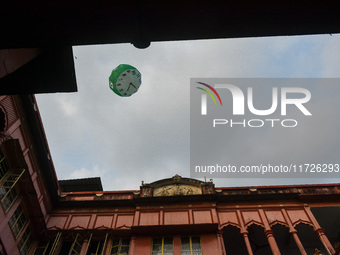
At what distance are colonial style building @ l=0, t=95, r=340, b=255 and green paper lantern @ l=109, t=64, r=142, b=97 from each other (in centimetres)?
580

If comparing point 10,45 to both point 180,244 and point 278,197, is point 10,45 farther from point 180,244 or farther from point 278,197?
point 278,197

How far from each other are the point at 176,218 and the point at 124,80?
8.33 metres

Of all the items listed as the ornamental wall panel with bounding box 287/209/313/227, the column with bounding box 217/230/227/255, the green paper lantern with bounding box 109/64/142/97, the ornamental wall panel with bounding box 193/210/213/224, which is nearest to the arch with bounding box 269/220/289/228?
the ornamental wall panel with bounding box 287/209/313/227

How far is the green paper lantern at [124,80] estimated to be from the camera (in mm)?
8039

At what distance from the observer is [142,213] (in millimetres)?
13945

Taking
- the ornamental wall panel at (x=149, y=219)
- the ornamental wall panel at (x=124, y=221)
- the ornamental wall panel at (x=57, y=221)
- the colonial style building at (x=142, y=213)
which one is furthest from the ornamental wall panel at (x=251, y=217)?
the ornamental wall panel at (x=57, y=221)

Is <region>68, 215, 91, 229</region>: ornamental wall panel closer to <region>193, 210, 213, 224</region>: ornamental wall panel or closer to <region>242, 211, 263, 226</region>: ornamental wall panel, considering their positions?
<region>193, 210, 213, 224</region>: ornamental wall panel

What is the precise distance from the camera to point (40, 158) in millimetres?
13656

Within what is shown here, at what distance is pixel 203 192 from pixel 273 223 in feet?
12.5

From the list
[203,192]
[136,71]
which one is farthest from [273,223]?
[136,71]

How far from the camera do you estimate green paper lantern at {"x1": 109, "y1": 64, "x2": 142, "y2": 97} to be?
8.04 metres

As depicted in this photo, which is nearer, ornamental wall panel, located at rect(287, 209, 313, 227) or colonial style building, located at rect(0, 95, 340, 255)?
colonial style building, located at rect(0, 95, 340, 255)

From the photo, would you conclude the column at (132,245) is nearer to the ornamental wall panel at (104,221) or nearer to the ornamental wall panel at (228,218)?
the ornamental wall panel at (104,221)

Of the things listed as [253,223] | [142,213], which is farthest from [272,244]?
[142,213]
